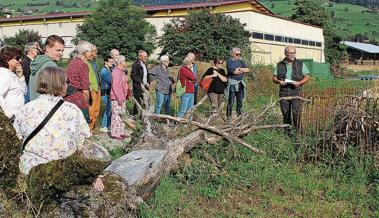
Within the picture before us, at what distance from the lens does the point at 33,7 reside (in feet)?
396

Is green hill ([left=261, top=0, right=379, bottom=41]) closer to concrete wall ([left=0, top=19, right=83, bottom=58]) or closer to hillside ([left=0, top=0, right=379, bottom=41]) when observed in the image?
hillside ([left=0, top=0, right=379, bottom=41])

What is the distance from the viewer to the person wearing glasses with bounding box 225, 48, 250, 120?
11.6 metres

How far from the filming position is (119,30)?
132 feet

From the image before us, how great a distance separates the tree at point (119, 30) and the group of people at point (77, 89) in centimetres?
2797

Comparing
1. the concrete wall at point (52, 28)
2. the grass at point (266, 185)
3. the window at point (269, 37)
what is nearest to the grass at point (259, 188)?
the grass at point (266, 185)

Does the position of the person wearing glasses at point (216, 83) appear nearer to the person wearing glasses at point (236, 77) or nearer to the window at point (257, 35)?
the person wearing glasses at point (236, 77)

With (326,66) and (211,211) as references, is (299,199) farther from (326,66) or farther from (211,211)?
(326,66)

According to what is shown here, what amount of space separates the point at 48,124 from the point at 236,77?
25.7 feet

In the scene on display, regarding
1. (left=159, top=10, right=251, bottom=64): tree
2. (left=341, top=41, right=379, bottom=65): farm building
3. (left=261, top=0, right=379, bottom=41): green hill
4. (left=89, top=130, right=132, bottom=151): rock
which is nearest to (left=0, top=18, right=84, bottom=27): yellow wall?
(left=159, top=10, right=251, bottom=64): tree

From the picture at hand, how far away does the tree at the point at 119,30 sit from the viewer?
39969mm

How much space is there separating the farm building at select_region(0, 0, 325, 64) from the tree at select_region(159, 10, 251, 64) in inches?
93.4

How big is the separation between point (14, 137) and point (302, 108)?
Result: 5681 millimetres

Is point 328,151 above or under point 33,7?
under

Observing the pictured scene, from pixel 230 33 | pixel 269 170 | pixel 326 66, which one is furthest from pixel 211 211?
pixel 326 66
